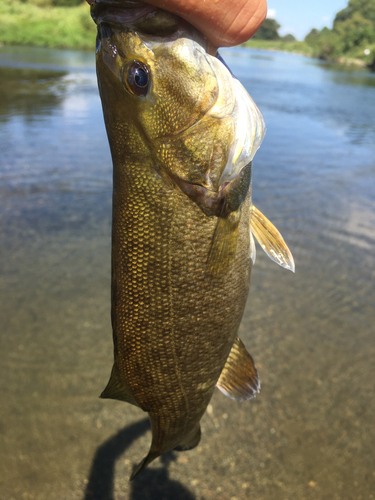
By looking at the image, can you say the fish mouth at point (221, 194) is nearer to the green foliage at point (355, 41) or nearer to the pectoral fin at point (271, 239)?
the pectoral fin at point (271, 239)

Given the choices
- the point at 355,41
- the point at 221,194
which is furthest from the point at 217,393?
the point at 355,41

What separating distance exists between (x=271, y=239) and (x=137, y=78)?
3.26 ft

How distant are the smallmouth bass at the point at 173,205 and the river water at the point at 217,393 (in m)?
1.96

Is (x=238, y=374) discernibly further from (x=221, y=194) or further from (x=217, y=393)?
(x=217, y=393)

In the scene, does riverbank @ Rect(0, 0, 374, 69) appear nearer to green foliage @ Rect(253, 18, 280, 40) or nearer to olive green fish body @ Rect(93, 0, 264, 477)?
olive green fish body @ Rect(93, 0, 264, 477)

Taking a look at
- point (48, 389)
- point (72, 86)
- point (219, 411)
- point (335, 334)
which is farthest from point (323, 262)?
point (72, 86)

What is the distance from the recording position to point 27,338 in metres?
4.60

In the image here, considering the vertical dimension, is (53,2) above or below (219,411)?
above

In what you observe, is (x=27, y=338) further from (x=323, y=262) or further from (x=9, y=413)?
(x=323, y=262)

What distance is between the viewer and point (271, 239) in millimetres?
1924

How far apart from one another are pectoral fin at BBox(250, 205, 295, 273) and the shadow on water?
2.58 m

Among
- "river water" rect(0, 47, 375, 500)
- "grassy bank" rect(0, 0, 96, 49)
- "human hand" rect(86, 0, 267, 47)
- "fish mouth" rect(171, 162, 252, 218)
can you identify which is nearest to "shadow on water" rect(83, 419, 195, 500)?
"river water" rect(0, 47, 375, 500)

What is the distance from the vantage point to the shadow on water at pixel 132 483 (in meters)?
3.30

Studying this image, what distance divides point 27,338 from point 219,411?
8.14 feet
